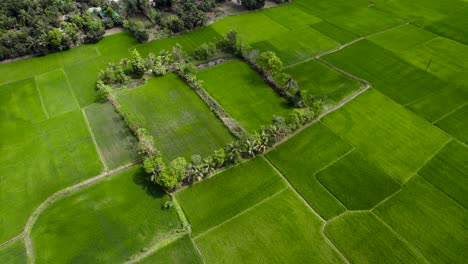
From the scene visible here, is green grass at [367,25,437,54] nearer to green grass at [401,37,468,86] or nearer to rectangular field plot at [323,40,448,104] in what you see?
green grass at [401,37,468,86]

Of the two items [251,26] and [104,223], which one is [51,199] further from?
[251,26]

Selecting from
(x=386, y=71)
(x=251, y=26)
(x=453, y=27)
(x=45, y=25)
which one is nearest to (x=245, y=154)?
(x=386, y=71)

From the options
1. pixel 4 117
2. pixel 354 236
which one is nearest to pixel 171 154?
pixel 354 236

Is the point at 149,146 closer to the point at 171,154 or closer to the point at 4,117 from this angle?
the point at 171,154

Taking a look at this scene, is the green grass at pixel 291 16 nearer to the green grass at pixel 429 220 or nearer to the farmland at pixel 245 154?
the farmland at pixel 245 154

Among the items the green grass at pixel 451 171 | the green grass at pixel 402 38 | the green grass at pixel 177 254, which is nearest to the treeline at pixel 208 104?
the green grass at pixel 177 254
